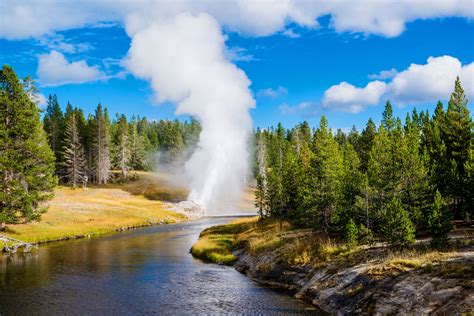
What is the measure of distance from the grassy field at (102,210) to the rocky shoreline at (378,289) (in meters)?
42.5

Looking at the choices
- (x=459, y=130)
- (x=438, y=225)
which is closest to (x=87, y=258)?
(x=438, y=225)

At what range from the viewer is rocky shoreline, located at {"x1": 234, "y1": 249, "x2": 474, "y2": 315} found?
Result: 21.4 meters

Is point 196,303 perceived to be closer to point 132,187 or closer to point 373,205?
point 373,205

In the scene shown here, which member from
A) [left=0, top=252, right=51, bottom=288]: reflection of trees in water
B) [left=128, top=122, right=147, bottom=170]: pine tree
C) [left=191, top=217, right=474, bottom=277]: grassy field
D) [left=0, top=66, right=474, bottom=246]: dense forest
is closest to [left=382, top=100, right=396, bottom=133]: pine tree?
[left=0, top=66, right=474, bottom=246]: dense forest

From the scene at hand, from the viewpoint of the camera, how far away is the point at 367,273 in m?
27.9

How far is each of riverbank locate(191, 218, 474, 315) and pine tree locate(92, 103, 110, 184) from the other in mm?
87522

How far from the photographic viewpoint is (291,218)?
203ft

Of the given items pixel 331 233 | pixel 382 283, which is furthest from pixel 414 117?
pixel 382 283

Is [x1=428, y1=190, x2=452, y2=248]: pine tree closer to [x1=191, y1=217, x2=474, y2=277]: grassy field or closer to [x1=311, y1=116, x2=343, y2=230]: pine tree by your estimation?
[x1=191, y1=217, x2=474, y2=277]: grassy field

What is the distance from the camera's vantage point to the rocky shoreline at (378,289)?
70.3ft

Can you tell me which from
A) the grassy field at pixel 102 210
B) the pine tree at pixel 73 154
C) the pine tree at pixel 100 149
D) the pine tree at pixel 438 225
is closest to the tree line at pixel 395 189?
the pine tree at pixel 438 225

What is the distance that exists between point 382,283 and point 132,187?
357ft

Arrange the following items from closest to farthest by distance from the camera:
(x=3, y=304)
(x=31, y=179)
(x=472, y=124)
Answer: (x=3, y=304) → (x=472, y=124) → (x=31, y=179)

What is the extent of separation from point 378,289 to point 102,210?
73.2 metres
